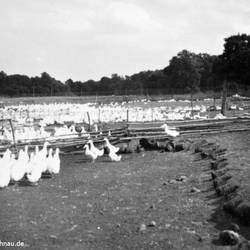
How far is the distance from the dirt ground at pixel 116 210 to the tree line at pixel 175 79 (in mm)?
17896

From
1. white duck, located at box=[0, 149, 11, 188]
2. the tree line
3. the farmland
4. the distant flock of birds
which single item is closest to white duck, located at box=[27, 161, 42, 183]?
the distant flock of birds

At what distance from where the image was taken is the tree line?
98.7 ft

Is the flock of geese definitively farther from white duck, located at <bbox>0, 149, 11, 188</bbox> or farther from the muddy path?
the muddy path

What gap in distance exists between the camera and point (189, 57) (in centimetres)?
7888

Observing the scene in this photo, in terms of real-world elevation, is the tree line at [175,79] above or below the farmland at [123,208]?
above

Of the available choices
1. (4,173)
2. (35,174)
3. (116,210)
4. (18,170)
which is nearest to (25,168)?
(18,170)

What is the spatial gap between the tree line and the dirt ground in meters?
17.9

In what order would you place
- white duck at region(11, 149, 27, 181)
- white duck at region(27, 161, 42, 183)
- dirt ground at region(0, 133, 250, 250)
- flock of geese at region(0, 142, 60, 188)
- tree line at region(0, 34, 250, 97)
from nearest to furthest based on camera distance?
dirt ground at region(0, 133, 250, 250), flock of geese at region(0, 142, 60, 188), white duck at region(27, 161, 42, 183), white duck at region(11, 149, 27, 181), tree line at region(0, 34, 250, 97)

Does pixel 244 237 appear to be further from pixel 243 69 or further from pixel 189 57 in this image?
pixel 189 57

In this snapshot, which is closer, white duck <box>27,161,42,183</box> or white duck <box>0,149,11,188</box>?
white duck <box>0,149,11,188</box>

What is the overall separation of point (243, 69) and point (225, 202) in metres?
22.5

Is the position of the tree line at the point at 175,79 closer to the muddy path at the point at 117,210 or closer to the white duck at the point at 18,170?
the muddy path at the point at 117,210

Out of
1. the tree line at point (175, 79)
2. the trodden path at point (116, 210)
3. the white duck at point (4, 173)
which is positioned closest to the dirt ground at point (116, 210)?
the trodden path at point (116, 210)

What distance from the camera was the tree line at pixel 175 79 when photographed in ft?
98.7
